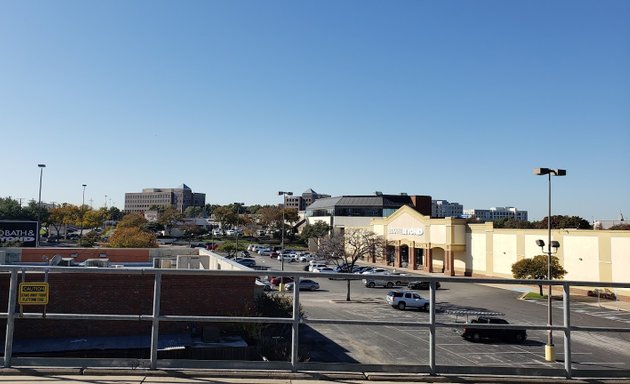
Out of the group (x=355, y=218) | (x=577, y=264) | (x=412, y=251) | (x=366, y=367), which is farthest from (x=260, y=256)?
(x=366, y=367)

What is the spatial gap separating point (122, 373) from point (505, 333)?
4801mm

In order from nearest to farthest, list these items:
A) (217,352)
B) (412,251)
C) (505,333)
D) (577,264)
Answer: (505,333) → (217,352) → (577,264) → (412,251)

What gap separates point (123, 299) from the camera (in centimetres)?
1728

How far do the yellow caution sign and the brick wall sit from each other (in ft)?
30.5

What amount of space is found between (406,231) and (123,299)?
55488 millimetres

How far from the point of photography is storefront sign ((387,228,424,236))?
65.9 meters

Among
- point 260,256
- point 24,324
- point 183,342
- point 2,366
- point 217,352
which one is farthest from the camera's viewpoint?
point 260,256

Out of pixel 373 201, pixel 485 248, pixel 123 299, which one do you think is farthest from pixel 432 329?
pixel 373 201

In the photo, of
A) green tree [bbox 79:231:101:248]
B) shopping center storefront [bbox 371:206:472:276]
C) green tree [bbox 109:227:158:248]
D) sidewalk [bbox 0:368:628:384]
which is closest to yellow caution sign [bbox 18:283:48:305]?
sidewalk [bbox 0:368:628:384]

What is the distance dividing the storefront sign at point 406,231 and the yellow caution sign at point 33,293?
62.3 meters

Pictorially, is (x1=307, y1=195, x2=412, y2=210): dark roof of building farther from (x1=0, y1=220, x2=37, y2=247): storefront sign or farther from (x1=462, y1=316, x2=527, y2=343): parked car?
(x1=462, y1=316, x2=527, y2=343): parked car

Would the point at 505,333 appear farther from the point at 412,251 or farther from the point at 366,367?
the point at 412,251

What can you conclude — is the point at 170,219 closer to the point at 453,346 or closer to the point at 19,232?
the point at 19,232

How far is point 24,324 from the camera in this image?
1562cm
